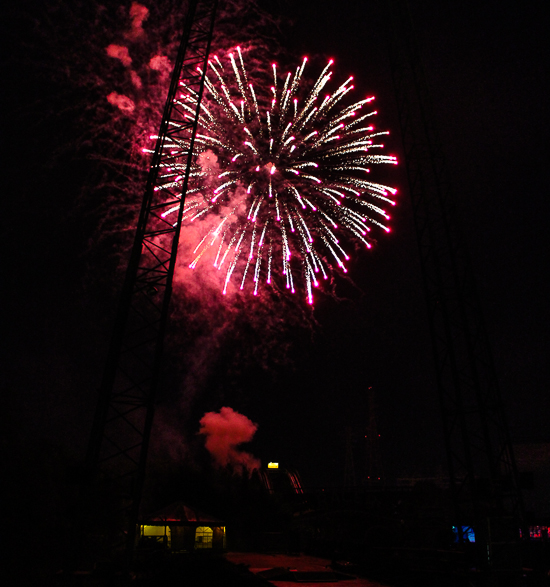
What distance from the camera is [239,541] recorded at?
38.1 metres

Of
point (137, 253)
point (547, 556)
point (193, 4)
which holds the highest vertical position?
point (193, 4)

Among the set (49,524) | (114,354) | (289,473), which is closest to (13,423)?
(49,524)

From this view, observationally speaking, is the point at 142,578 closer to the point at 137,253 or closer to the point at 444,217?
the point at 137,253

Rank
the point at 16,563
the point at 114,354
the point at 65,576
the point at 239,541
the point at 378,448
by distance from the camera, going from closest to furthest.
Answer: the point at 65,576, the point at 114,354, the point at 16,563, the point at 239,541, the point at 378,448

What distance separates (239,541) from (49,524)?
22984mm

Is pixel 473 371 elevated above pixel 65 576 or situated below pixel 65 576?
above

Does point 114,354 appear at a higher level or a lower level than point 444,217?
lower

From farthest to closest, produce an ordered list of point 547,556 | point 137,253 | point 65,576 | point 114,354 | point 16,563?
point 547,556 < point 16,563 < point 137,253 < point 114,354 < point 65,576

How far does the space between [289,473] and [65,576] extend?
4980cm

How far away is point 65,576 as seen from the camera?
11359 millimetres

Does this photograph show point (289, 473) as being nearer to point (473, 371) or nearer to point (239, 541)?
point (239, 541)

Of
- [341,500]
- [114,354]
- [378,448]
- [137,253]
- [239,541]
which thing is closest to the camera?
[114,354]

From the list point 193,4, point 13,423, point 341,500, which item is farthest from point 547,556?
point 193,4

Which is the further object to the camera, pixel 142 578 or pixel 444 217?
pixel 444 217
